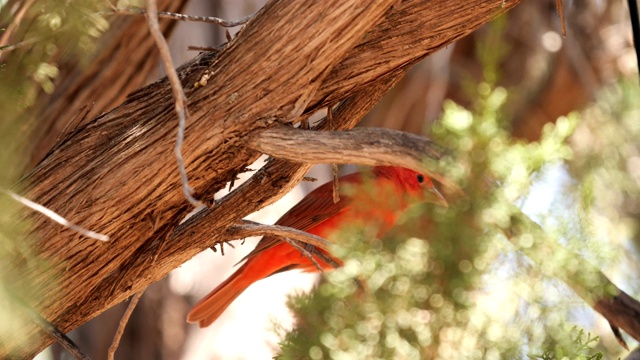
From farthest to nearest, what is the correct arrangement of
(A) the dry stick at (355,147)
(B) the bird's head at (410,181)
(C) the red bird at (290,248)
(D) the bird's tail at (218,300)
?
(D) the bird's tail at (218,300), (C) the red bird at (290,248), (B) the bird's head at (410,181), (A) the dry stick at (355,147)

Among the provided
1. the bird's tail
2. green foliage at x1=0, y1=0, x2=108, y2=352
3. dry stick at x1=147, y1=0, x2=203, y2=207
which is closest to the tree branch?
dry stick at x1=147, y1=0, x2=203, y2=207

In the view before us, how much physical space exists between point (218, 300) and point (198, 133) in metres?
1.34

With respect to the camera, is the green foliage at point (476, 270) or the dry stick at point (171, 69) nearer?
the green foliage at point (476, 270)

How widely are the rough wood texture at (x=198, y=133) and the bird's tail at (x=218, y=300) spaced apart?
999 mm

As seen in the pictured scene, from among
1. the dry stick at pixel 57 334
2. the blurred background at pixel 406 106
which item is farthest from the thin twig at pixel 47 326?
the blurred background at pixel 406 106

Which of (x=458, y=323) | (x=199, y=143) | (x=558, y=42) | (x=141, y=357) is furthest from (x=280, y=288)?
(x=458, y=323)

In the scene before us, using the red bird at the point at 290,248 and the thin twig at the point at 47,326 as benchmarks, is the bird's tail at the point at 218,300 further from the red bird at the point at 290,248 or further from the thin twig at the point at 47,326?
the thin twig at the point at 47,326

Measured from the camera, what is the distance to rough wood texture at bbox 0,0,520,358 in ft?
5.25

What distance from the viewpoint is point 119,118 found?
5.99 feet

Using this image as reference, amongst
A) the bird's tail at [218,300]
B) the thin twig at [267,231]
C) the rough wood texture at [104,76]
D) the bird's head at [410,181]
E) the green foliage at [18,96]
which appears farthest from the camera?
the bird's tail at [218,300]

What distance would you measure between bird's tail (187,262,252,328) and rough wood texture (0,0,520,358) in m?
1.00

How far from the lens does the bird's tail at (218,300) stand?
2.88 metres

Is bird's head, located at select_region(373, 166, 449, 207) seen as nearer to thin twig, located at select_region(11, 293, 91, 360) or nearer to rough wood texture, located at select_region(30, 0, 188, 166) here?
rough wood texture, located at select_region(30, 0, 188, 166)

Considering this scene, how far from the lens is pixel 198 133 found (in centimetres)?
164
